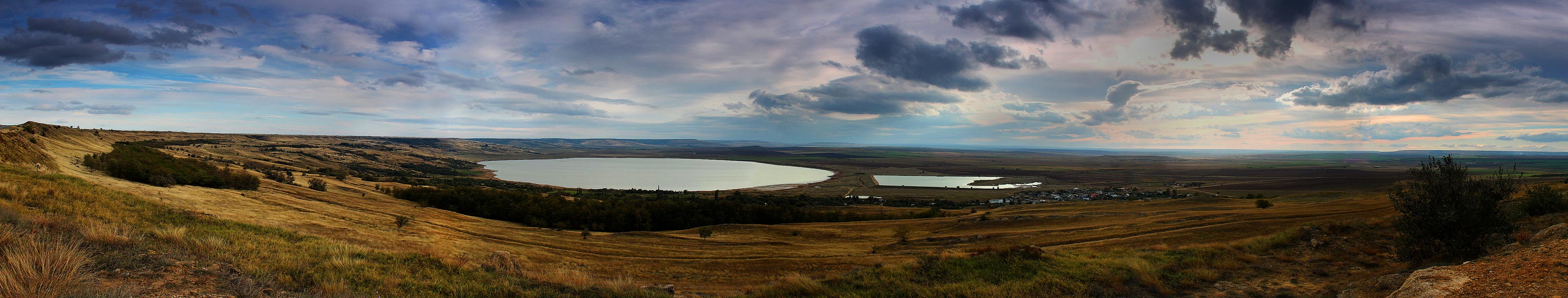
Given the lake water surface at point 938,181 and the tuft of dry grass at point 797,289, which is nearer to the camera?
the tuft of dry grass at point 797,289

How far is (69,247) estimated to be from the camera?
6.62 meters

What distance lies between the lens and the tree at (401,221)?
22.1 m

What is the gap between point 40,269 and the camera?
18.7 ft

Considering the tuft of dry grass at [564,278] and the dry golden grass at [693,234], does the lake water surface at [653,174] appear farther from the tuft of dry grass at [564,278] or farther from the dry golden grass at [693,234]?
the tuft of dry grass at [564,278]

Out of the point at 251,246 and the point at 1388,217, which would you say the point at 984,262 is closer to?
the point at 1388,217

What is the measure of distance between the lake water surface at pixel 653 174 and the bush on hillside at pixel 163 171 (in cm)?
6053

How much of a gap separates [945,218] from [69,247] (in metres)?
35.0

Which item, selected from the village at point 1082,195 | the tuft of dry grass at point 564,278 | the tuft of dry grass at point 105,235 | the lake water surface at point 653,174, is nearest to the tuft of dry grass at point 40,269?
the tuft of dry grass at point 105,235

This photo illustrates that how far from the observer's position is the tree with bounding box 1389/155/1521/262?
32.1 ft

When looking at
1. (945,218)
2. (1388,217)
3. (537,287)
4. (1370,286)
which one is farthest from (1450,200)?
(945,218)

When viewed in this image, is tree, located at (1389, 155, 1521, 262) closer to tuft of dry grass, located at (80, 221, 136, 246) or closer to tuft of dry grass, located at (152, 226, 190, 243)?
tuft of dry grass, located at (80, 221, 136, 246)

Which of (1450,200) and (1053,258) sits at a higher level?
(1450,200)

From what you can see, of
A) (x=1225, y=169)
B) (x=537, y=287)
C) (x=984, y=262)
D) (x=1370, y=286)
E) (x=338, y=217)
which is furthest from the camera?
(x=1225, y=169)

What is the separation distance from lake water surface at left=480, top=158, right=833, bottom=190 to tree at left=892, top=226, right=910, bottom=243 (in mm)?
67462
